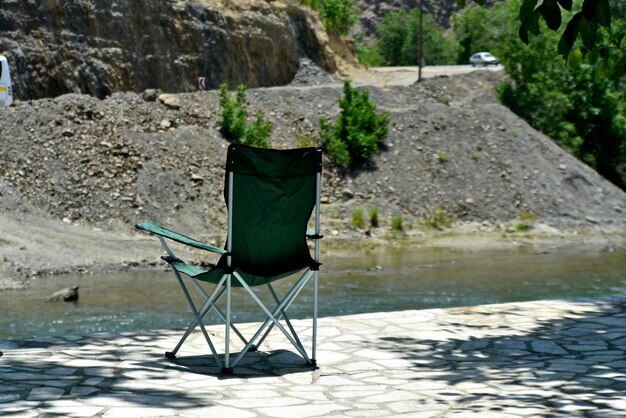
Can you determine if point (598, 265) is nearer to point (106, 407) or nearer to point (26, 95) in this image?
point (26, 95)

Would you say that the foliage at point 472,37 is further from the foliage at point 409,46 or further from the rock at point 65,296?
the rock at point 65,296

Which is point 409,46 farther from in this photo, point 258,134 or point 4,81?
point 4,81

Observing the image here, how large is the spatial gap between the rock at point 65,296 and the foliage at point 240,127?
9297 mm

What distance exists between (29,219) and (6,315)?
6131mm

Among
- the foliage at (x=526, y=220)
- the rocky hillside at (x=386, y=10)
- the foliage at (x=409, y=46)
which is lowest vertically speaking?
the foliage at (x=526, y=220)

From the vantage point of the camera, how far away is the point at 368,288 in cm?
1603

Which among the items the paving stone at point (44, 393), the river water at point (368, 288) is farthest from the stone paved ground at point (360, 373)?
the river water at point (368, 288)

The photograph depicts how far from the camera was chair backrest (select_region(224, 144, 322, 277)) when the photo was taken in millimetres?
5871

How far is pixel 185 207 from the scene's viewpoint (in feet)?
68.4

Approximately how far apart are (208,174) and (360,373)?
16.2 metres

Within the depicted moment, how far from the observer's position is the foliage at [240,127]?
23141 mm

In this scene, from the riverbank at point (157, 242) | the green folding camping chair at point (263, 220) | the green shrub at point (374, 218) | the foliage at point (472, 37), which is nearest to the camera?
the green folding camping chair at point (263, 220)

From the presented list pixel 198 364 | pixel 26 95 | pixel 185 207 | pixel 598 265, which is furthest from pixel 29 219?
pixel 198 364

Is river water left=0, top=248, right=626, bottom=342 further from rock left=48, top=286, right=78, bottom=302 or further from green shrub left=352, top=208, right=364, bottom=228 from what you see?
green shrub left=352, top=208, right=364, bottom=228
